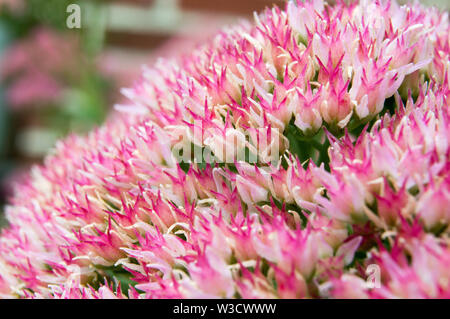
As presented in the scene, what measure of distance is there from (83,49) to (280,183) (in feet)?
4.50

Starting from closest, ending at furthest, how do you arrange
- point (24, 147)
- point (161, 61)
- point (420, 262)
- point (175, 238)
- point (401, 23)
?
point (420, 262)
point (175, 238)
point (401, 23)
point (161, 61)
point (24, 147)

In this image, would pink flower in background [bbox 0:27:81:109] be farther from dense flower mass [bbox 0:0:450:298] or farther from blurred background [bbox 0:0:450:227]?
dense flower mass [bbox 0:0:450:298]

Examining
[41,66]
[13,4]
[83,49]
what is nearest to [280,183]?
[83,49]

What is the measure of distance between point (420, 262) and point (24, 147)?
11.0ft

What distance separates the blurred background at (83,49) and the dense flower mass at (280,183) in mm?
372

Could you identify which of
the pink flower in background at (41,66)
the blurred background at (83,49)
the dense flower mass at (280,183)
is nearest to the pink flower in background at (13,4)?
the blurred background at (83,49)

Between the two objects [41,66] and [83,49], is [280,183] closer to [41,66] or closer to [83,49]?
[83,49]

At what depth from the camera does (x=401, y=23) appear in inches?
30.4

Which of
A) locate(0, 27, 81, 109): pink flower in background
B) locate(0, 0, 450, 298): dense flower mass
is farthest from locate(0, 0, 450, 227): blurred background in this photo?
locate(0, 0, 450, 298): dense flower mass

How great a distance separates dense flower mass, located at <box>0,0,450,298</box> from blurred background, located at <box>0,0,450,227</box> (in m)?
0.37

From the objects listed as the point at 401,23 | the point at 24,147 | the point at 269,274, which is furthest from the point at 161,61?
the point at 24,147

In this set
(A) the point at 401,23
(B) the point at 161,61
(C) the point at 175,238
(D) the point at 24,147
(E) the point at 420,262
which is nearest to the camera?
(E) the point at 420,262

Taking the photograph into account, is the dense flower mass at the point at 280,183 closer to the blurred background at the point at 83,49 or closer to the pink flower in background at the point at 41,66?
the blurred background at the point at 83,49

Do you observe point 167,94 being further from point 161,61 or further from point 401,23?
point 401,23
